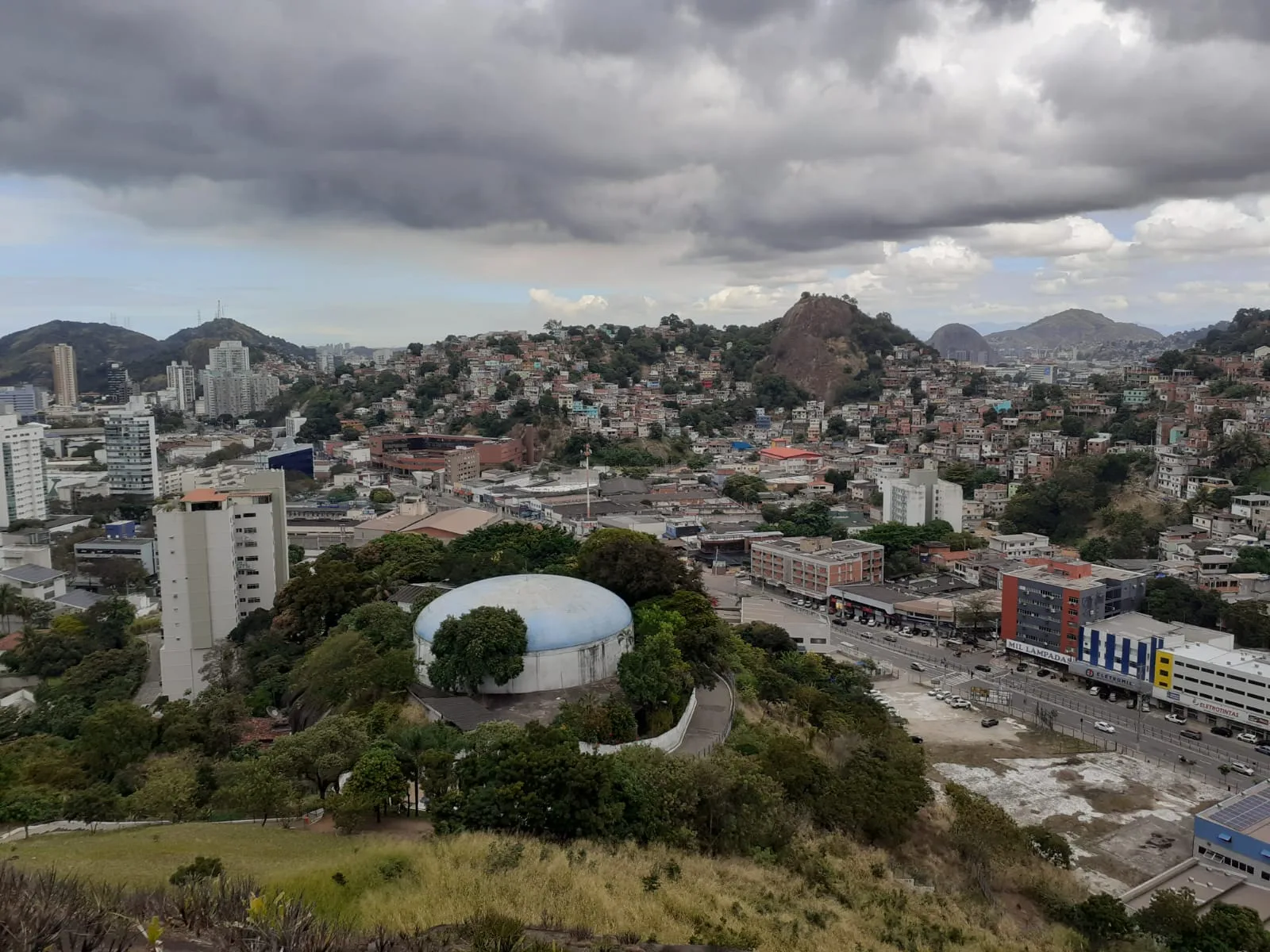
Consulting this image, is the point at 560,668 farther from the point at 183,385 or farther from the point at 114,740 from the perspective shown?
the point at 183,385

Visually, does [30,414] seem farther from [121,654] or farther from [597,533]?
[597,533]

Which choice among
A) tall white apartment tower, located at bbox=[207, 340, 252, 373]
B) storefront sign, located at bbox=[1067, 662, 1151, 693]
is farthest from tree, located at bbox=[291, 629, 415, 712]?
tall white apartment tower, located at bbox=[207, 340, 252, 373]

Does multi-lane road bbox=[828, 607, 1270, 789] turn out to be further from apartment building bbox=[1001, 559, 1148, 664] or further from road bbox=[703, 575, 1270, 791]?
apartment building bbox=[1001, 559, 1148, 664]

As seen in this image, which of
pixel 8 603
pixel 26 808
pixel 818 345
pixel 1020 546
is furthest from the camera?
pixel 818 345

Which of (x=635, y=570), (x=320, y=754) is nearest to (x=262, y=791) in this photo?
(x=320, y=754)

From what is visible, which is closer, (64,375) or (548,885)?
(548,885)

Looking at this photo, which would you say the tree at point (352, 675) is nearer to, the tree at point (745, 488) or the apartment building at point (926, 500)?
the apartment building at point (926, 500)

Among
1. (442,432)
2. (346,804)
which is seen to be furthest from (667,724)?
(442,432)
